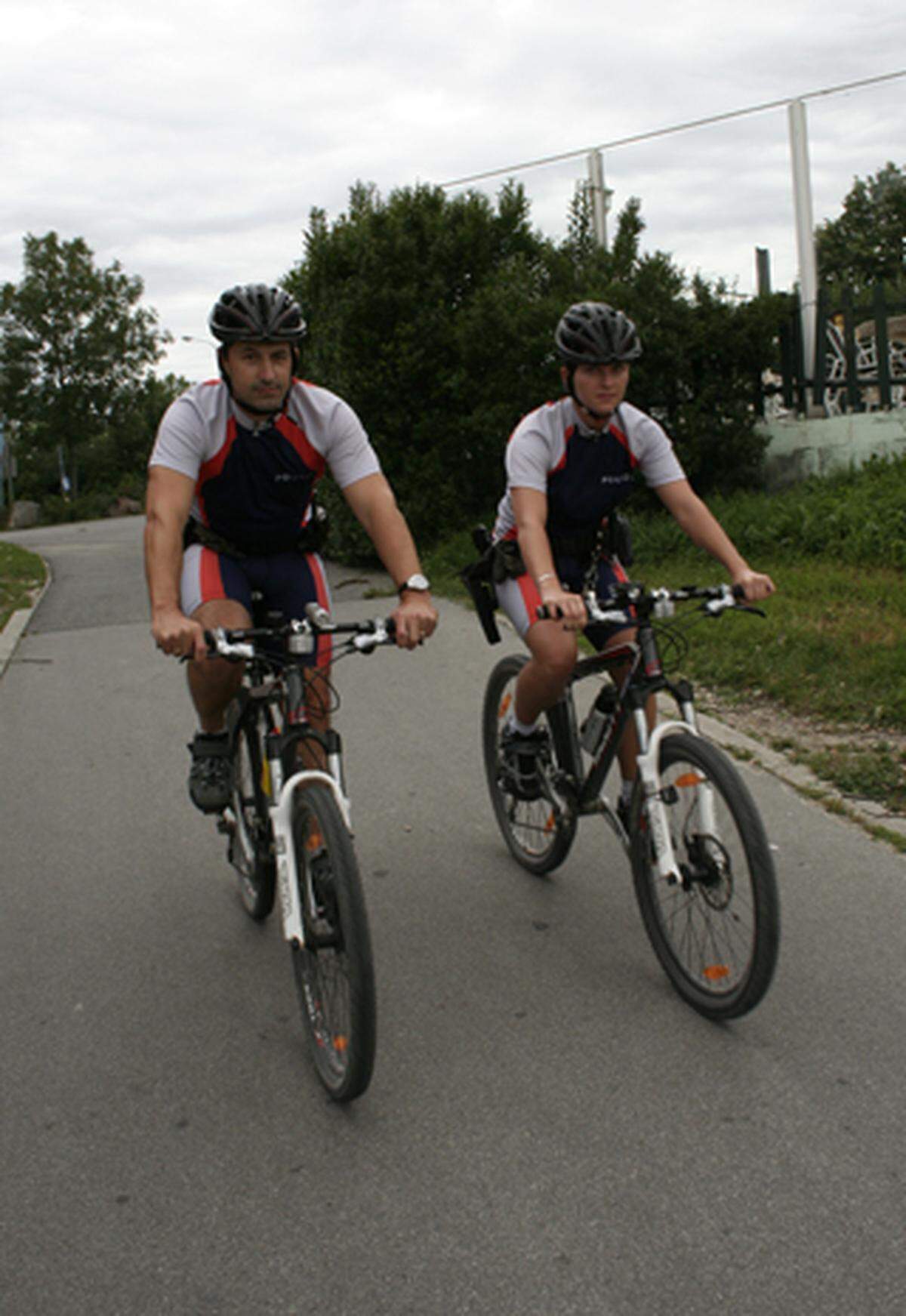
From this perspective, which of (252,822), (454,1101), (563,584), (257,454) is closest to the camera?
(454,1101)

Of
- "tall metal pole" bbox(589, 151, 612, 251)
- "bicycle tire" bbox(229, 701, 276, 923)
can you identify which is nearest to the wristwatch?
"bicycle tire" bbox(229, 701, 276, 923)

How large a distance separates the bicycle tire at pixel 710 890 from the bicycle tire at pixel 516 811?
2.37 ft

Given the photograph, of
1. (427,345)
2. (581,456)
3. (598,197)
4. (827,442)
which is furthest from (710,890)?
(598,197)

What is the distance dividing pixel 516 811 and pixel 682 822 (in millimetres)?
1494

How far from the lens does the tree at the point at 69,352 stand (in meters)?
73.7

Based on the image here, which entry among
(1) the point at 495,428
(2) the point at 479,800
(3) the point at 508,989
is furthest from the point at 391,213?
(3) the point at 508,989

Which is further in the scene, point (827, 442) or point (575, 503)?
point (827, 442)

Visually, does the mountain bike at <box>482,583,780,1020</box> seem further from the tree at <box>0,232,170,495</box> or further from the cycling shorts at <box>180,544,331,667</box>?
the tree at <box>0,232,170,495</box>

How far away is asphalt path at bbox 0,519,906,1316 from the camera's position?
2535mm

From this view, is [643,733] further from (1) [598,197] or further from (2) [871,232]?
(2) [871,232]

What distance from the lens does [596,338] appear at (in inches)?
157

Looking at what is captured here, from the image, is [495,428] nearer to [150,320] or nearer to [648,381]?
[648,381]

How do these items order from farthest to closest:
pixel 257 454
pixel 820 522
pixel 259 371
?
1. pixel 820 522
2. pixel 257 454
3. pixel 259 371

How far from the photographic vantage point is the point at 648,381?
12812mm
